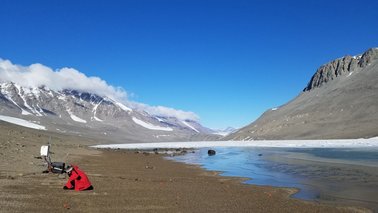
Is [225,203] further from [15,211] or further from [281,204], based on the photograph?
[15,211]

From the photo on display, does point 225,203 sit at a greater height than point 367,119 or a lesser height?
lesser

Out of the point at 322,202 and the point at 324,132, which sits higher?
the point at 324,132

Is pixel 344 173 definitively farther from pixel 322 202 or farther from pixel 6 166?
pixel 6 166

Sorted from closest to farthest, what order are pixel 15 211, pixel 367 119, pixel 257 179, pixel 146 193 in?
pixel 15 211
pixel 146 193
pixel 257 179
pixel 367 119

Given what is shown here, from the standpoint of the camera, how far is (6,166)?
92.3 ft

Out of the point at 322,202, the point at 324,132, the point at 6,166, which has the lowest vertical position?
the point at 322,202

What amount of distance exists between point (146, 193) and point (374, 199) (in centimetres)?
1159

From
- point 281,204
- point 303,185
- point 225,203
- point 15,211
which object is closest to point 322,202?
point 281,204

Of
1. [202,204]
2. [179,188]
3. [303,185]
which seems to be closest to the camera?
[202,204]

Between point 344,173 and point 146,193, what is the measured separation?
20.7 m

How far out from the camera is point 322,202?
20.6 meters

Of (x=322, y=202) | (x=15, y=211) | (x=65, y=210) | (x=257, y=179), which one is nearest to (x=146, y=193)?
(x=65, y=210)

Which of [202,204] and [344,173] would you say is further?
[344,173]

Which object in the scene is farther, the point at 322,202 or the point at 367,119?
the point at 367,119
